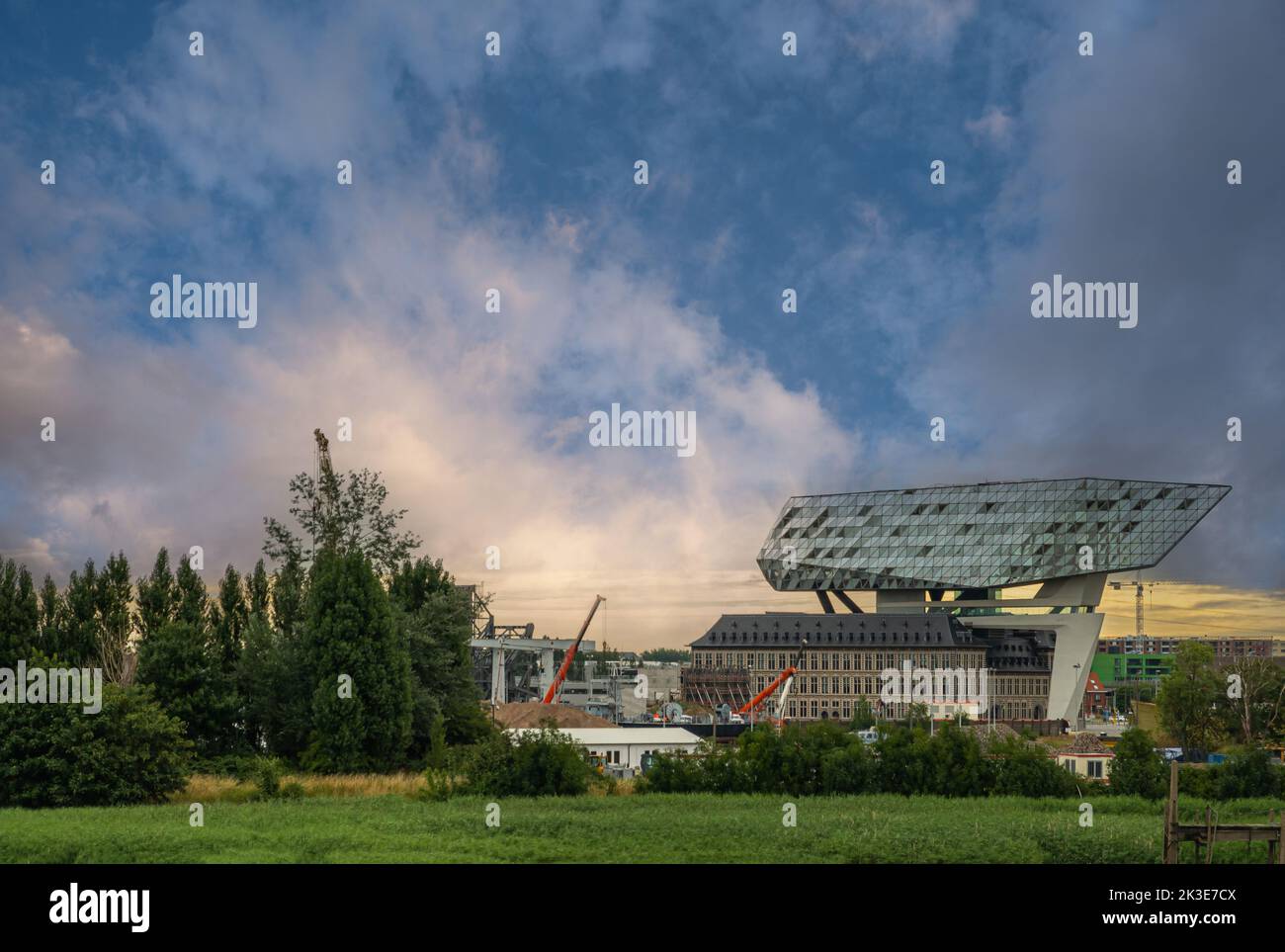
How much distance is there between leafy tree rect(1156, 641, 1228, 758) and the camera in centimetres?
7019

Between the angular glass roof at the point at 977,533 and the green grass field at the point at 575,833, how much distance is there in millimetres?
75512

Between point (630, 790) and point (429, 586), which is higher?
point (429, 586)

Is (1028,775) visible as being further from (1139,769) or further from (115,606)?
(115,606)

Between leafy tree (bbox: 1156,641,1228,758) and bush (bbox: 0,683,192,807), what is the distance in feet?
188

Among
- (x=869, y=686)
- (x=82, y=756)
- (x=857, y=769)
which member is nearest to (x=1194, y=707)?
(x=857, y=769)

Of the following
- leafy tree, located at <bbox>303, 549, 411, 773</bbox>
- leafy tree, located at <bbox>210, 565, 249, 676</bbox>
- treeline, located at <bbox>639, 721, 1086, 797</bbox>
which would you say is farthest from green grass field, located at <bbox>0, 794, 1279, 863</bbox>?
leafy tree, located at <bbox>210, 565, 249, 676</bbox>

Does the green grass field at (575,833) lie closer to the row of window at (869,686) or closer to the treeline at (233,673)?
the treeline at (233,673)

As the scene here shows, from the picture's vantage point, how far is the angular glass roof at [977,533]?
338 feet
